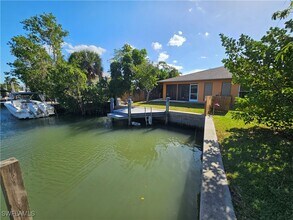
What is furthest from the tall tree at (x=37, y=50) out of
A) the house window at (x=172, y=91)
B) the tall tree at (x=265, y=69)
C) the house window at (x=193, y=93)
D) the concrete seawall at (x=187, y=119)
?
the tall tree at (x=265, y=69)

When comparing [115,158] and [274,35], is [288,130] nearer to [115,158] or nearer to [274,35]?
[274,35]

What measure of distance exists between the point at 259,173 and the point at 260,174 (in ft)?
0.13

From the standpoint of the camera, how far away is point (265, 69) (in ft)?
12.7

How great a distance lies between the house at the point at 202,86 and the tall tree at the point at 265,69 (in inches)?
400

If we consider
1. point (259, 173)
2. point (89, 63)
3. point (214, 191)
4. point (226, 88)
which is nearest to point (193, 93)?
point (226, 88)

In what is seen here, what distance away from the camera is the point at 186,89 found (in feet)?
58.4

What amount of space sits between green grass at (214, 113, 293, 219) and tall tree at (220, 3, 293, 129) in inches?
43.8

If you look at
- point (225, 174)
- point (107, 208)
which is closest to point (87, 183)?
point (107, 208)

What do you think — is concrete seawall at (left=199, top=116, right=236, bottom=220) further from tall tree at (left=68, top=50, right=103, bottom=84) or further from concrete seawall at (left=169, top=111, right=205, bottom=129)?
tall tree at (left=68, top=50, right=103, bottom=84)

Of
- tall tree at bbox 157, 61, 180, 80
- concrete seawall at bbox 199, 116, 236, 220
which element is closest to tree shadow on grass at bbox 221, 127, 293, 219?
concrete seawall at bbox 199, 116, 236, 220

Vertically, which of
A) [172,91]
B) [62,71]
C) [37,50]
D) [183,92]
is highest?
[37,50]

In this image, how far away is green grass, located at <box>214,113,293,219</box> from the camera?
2359mm

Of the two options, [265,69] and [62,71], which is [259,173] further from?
[62,71]

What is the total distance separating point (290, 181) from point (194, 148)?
12.9 ft
